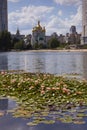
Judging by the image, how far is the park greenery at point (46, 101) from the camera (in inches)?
394

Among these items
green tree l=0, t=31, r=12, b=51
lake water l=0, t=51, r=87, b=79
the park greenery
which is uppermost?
green tree l=0, t=31, r=12, b=51

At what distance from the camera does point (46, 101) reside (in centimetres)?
1209

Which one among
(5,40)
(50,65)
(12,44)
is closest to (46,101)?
(50,65)

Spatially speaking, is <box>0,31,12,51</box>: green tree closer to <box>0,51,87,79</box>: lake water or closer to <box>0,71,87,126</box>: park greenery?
<box>0,51,87,79</box>: lake water

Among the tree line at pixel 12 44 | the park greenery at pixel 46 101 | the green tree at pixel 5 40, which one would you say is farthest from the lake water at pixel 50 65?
the tree line at pixel 12 44

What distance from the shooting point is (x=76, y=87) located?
14234 mm

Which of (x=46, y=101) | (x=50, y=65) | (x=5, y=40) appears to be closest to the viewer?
(x=46, y=101)

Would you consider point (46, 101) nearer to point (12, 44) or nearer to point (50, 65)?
point (50, 65)

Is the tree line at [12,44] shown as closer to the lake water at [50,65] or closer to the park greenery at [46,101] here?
the lake water at [50,65]

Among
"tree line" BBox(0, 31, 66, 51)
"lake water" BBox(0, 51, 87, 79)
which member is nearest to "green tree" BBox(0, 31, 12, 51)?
"tree line" BBox(0, 31, 66, 51)

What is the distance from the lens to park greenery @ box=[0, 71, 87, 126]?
10.0 m

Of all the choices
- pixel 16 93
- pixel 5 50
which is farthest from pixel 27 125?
pixel 5 50

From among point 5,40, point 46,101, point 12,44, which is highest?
point 5,40

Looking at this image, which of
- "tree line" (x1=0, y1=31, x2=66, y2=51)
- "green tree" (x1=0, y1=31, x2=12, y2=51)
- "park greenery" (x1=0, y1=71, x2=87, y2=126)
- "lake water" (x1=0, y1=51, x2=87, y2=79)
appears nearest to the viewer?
"park greenery" (x1=0, y1=71, x2=87, y2=126)
